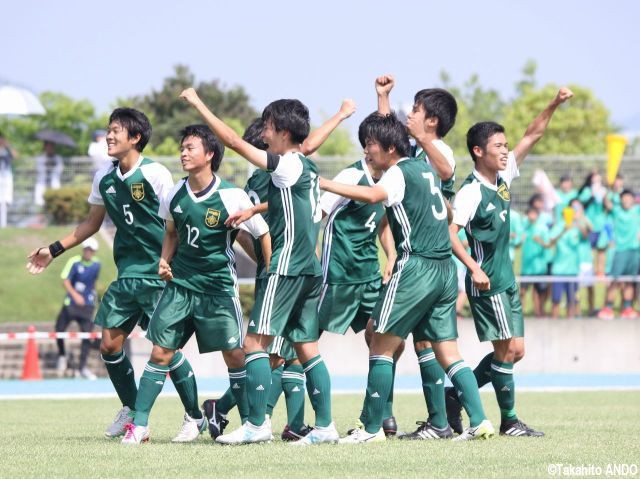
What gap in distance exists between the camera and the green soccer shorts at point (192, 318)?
9.52 metres

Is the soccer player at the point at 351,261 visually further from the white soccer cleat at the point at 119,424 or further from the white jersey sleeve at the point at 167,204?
the white soccer cleat at the point at 119,424

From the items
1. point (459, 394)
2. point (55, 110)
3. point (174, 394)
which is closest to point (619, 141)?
point (174, 394)

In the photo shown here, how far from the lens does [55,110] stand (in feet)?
192

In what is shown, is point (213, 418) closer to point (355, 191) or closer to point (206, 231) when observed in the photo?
point (206, 231)

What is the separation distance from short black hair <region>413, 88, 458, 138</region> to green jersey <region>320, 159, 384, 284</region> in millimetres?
751

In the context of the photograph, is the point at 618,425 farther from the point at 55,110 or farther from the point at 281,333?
the point at 55,110

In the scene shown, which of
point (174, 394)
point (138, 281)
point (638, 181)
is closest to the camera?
point (138, 281)

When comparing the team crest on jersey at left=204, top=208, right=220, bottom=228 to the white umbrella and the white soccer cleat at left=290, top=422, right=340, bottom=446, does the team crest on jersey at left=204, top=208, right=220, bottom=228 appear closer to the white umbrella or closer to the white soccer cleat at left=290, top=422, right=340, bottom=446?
the white soccer cleat at left=290, top=422, right=340, bottom=446

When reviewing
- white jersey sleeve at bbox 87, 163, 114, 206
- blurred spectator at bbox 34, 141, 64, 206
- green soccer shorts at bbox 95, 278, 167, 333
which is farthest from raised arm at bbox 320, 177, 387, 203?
blurred spectator at bbox 34, 141, 64, 206

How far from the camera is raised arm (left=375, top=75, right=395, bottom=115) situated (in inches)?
404

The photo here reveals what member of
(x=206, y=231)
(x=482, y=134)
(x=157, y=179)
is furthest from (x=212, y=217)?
(x=482, y=134)

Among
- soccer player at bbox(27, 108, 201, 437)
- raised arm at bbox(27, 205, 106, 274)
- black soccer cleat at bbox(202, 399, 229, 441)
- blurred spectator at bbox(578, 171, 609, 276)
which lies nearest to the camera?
soccer player at bbox(27, 108, 201, 437)

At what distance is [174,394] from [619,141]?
41.1ft

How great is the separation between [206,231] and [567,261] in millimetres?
13680
